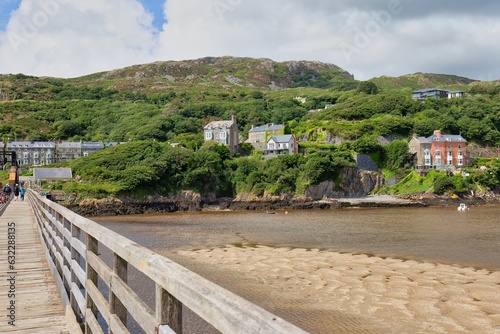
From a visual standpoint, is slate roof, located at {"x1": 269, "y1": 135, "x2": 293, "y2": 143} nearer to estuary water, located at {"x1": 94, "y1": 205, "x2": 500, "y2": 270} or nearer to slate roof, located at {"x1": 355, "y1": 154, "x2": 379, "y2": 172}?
slate roof, located at {"x1": 355, "y1": 154, "x2": 379, "y2": 172}

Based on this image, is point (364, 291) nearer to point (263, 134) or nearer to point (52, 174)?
point (52, 174)

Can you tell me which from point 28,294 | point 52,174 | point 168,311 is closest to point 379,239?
point 28,294

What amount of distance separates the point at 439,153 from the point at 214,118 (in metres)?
69.8

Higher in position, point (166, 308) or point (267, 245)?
point (166, 308)

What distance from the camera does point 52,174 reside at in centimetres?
6256

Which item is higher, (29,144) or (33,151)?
(29,144)

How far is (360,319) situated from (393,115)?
9673cm

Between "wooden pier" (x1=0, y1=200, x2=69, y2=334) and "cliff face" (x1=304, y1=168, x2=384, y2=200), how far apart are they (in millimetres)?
61872

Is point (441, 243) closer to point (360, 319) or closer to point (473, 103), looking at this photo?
point (360, 319)

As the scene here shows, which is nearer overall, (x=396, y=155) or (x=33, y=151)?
(x=396, y=155)

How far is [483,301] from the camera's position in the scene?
39.6ft

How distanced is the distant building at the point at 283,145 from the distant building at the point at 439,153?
75.4ft

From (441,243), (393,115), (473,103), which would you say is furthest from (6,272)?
(473,103)

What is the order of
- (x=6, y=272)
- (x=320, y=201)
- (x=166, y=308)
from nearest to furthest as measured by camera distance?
(x=166, y=308), (x=6, y=272), (x=320, y=201)
